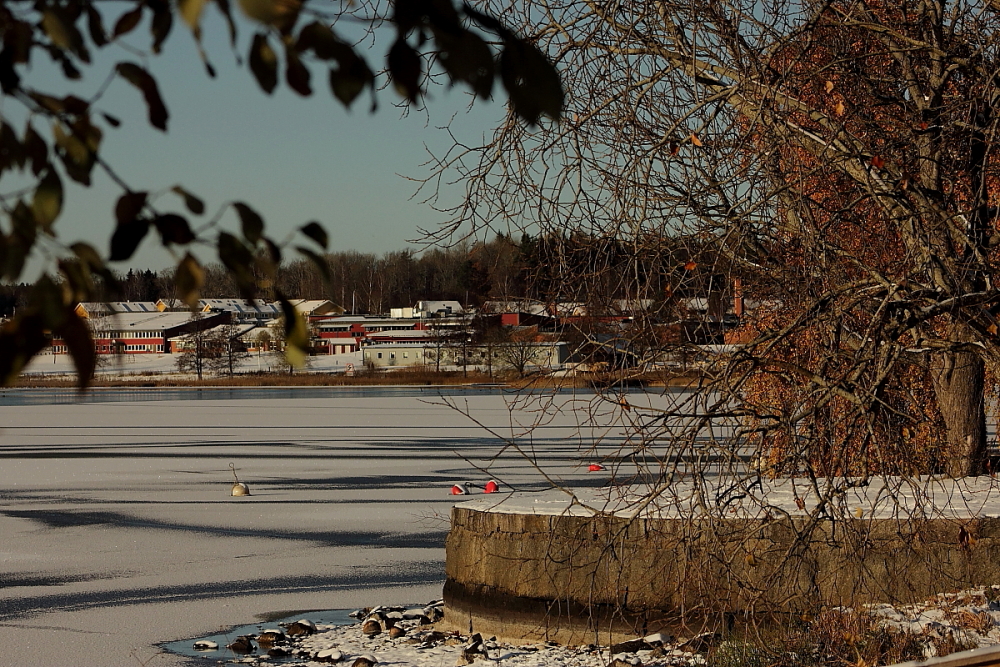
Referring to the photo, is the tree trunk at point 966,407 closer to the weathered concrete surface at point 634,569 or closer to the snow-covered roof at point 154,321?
the weathered concrete surface at point 634,569

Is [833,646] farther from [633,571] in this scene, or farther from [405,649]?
[405,649]

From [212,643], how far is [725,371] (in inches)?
157

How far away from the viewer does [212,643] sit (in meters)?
7.62

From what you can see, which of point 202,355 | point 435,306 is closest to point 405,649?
point 202,355

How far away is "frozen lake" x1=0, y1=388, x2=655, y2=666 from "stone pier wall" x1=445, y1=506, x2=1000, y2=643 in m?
0.63

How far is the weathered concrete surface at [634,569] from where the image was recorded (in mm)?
7102

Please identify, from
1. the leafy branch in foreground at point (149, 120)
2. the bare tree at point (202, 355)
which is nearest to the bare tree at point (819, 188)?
the leafy branch in foreground at point (149, 120)

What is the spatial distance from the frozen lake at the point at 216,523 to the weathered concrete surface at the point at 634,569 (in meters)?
0.62

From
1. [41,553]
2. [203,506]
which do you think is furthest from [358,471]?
[41,553]

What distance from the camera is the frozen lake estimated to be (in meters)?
8.12

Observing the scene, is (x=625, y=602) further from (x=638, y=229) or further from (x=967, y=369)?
(x=967, y=369)

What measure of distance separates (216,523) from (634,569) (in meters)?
6.09

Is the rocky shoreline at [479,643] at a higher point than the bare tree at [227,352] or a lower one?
lower

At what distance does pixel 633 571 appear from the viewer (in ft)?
24.8
